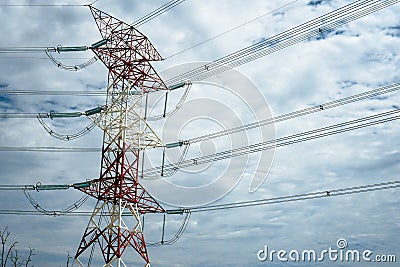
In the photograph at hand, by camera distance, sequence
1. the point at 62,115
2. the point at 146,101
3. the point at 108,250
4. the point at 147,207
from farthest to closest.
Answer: the point at 62,115 < the point at 146,101 < the point at 147,207 < the point at 108,250

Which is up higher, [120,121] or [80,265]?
[120,121]

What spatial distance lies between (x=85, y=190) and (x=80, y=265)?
4561 millimetres

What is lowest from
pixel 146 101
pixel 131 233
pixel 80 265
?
pixel 80 265

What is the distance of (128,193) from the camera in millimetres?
28844

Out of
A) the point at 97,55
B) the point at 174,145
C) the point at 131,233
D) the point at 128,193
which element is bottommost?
the point at 131,233

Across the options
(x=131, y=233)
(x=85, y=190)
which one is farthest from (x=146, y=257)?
(x=85, y=190)

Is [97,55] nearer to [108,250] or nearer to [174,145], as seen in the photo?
[174,145]

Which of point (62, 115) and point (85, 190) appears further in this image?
point (62, 115)

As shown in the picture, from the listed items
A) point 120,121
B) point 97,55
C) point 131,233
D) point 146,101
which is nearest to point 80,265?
point 131,233

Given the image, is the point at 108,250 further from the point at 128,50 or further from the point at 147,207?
the point at 128,50

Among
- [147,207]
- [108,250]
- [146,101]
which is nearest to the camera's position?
[108,250]

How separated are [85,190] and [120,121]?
490cm

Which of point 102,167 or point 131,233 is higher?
point 102,167

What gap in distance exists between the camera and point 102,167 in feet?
96.3
